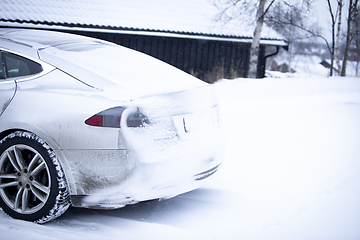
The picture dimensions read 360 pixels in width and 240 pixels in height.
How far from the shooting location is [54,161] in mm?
2400

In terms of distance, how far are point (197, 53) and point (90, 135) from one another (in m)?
14.0

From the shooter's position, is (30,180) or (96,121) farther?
(30,180)

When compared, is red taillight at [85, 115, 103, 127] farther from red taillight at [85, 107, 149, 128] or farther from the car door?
the car door

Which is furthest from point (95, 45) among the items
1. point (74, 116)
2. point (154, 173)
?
point (154, 173)

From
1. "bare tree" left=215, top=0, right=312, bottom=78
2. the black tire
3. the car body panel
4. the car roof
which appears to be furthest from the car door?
"bare tree" left=215, top=0, right=312, bottom=78

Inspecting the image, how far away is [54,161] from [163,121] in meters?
0.86

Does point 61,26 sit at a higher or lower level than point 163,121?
higher

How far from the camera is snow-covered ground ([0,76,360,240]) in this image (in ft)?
8.04

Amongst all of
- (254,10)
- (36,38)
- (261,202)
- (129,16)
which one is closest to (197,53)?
(254,10)

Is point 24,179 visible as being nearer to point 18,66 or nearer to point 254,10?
point 18,66

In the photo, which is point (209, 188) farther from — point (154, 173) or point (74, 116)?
point (74, 116)

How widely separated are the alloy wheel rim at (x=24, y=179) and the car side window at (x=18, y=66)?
0.63 meters

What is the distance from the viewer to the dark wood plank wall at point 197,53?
14.4m

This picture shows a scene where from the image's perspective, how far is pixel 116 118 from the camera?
2.29 m
